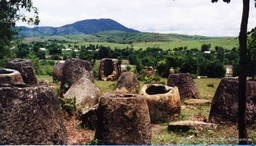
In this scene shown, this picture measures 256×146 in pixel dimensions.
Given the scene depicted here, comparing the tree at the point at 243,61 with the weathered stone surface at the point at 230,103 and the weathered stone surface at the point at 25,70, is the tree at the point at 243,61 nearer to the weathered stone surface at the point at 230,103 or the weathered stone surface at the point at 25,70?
the weathered stone surface at the point at 230,103

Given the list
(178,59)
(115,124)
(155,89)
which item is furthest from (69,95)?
(178,59)

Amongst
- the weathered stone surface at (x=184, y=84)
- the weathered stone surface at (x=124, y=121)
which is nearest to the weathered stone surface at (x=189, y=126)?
the weathered stone surface at (x=124, y=121)

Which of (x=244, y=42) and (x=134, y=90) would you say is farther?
(x=134, y=90)

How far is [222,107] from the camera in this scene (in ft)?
64.6

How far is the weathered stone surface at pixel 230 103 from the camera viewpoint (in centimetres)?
1916

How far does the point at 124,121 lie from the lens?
562 inches

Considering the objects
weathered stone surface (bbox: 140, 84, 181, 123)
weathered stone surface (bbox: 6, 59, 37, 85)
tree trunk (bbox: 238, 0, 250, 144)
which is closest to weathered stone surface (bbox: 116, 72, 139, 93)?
weathered stone surface (bbox: 6, 59, 37, 85)

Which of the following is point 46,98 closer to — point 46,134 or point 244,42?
point 46,134

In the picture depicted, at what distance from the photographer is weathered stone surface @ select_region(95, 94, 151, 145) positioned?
46.7 feet

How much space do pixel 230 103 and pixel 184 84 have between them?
1051 cm

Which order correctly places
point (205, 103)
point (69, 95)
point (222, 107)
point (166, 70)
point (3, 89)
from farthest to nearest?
point (166, 70) < point (205, 103) < point (69, 95) < point (222, 107) < point (3, 89)

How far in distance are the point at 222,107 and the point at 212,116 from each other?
686 mm

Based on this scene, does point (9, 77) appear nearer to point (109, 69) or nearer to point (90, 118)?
point (90, 118)

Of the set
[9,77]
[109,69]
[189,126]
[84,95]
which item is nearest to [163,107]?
[189,126]
